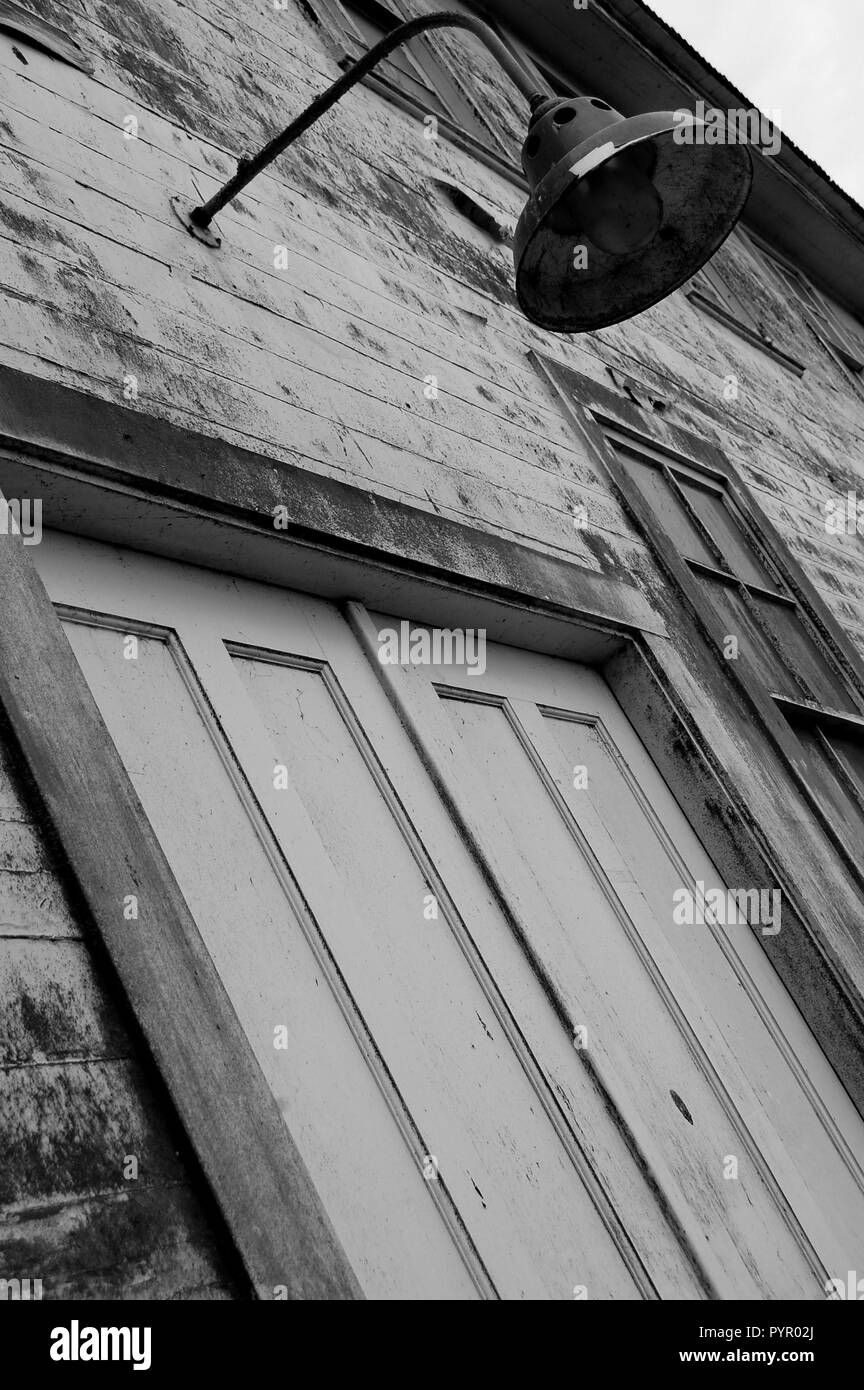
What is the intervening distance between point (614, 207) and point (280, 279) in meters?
0.91

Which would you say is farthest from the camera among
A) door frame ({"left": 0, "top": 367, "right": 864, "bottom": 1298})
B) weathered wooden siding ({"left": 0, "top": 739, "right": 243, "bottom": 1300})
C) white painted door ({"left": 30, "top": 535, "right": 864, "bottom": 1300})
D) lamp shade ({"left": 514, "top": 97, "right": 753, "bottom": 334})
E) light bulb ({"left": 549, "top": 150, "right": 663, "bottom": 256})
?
light bulb ({"left": 549, "top": 150, "right": 663, "bottom": 256})

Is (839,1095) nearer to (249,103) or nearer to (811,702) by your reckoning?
(811,702)

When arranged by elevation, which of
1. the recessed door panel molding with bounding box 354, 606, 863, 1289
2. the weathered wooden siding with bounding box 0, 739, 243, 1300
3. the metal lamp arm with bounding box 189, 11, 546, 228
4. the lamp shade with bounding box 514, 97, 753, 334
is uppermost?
the metal lamp arm with bounding box 189, 11, 546, 228

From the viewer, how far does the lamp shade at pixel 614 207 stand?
2.53 meters

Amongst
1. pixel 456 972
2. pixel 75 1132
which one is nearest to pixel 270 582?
pixel 456 972

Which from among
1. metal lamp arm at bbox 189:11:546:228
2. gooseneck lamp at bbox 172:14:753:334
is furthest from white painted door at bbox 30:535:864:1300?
metal lamp arm at bbox 189:11:546:228

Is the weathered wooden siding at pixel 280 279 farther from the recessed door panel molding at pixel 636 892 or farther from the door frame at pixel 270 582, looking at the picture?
the recessed door panel molding at pixel 636 892

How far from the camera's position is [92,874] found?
1629 millimetres

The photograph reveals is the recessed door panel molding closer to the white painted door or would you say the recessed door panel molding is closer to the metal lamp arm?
the white painted door

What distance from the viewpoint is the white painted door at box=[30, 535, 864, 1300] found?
6.77 ft

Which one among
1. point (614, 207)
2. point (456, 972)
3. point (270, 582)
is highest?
point (614, 207)

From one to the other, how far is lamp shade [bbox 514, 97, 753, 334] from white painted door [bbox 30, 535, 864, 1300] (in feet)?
2.91

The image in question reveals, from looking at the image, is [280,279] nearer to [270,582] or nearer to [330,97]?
[330,97]

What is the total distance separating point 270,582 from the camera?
2.62 meters
